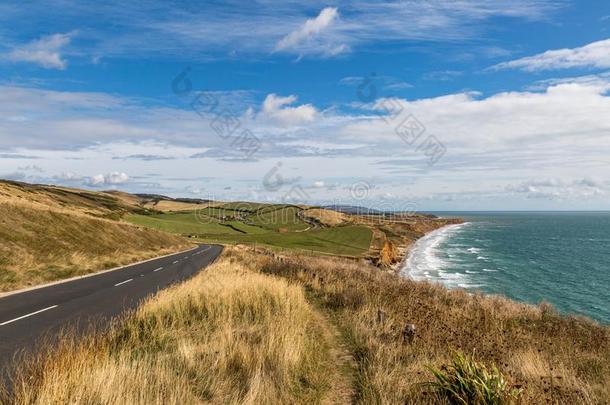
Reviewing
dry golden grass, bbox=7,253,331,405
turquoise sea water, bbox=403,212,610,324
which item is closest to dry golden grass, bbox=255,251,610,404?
dry golden grass, bbox=7,253,331,405

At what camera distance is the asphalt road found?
914 cm

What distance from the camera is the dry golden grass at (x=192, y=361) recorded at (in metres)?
5.03

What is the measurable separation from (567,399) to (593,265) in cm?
7423

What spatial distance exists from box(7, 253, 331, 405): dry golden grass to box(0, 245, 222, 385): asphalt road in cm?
111

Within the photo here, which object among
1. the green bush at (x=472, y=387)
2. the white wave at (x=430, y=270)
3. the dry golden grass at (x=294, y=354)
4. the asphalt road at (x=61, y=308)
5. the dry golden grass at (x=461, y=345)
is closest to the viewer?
the green bush at (x=472, y=387)

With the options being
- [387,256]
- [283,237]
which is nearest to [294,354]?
[387,256]

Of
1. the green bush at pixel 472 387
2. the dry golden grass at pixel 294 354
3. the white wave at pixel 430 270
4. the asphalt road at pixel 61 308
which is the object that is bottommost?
the white wave at pixel 430 270

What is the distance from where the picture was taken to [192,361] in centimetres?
660

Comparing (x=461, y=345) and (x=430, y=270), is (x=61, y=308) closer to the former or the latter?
(x=461, y=345)

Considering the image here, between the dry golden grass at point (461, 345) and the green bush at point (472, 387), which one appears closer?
the green bush at point (472, 387)

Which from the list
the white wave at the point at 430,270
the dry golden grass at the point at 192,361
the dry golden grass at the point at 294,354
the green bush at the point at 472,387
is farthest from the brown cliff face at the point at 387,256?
the green bush at the point at 472,387

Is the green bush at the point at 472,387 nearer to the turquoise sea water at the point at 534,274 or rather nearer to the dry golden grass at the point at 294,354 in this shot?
the dry golden grass at the point at 294,354

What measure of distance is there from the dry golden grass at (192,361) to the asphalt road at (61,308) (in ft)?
3.65

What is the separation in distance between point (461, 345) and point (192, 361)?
5.21m
